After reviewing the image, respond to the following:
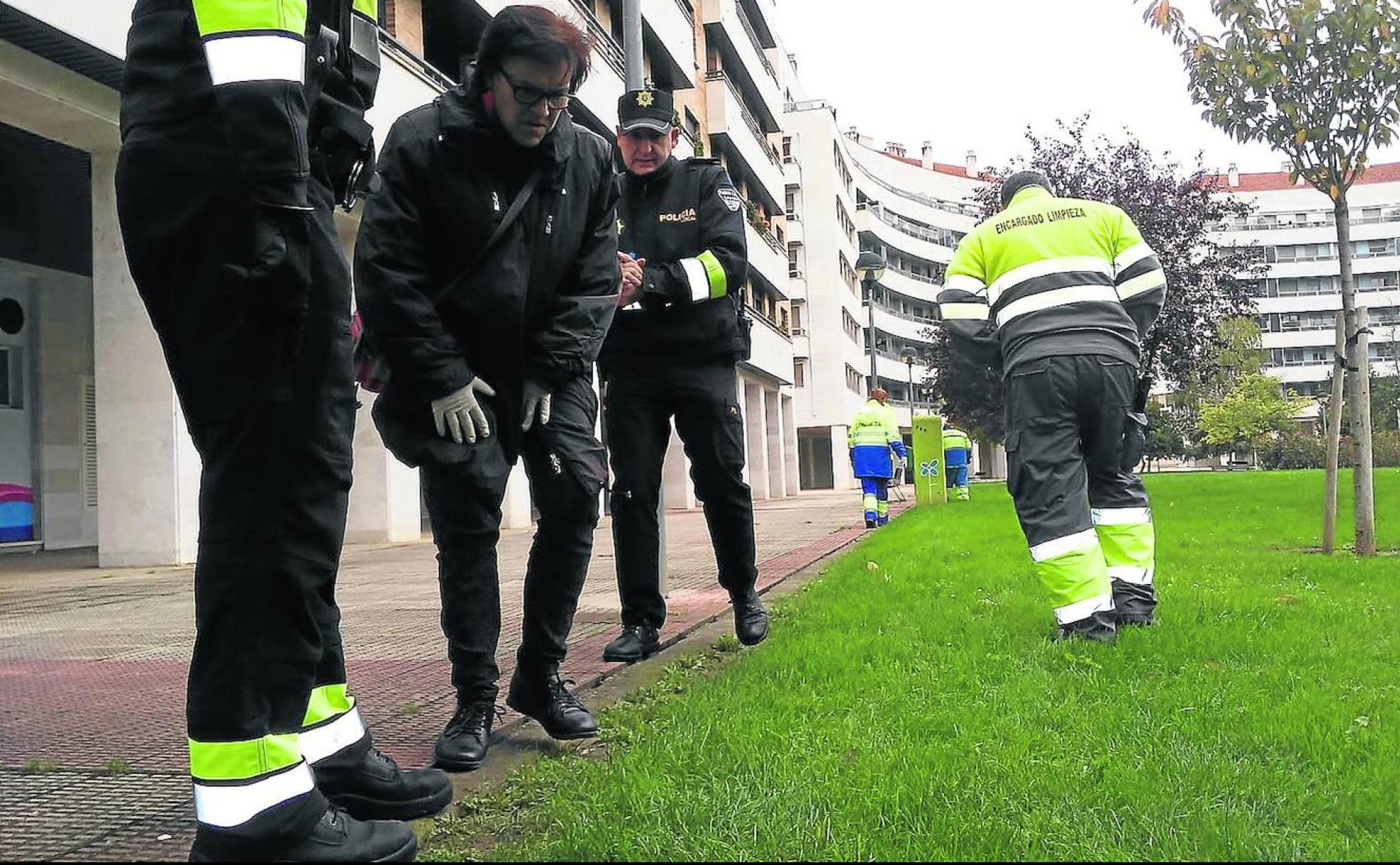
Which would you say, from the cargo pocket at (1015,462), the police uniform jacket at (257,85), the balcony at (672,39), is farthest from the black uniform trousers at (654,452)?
the balcony at (672,39)

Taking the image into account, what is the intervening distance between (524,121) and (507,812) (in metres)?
1.74

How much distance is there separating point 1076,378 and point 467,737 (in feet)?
10.1

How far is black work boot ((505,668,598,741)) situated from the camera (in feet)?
10.8

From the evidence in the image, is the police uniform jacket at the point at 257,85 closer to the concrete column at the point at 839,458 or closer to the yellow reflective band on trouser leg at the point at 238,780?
the yellow reflective band on trouser leg at the point at 238,780

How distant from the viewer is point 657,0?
25.3 m

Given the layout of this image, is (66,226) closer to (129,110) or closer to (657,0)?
(657,0)

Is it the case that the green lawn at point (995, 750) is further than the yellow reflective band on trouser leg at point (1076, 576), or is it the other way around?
the yellow reflective band on trouser leg at point (1076, 576)

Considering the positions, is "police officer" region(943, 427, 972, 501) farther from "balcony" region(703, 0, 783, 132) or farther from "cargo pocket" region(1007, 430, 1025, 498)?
"cargo pocket" region(1007, 430, 1025, 498)

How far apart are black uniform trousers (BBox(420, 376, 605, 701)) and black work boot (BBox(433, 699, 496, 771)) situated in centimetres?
3

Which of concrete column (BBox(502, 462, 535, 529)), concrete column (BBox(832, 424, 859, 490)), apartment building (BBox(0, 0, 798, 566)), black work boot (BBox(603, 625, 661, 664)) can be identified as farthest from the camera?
concrete column (BBox(832, 424, 859, 490))

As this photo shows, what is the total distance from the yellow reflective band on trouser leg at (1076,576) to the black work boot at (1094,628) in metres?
0.02

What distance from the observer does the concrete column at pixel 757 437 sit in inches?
1371

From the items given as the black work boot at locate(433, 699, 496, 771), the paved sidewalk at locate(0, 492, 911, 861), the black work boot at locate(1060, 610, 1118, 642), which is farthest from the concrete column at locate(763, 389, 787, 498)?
the black work boot at locate(433, 699, 496, 771)

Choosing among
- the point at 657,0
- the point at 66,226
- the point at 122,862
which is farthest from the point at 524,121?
the point at 657,0
